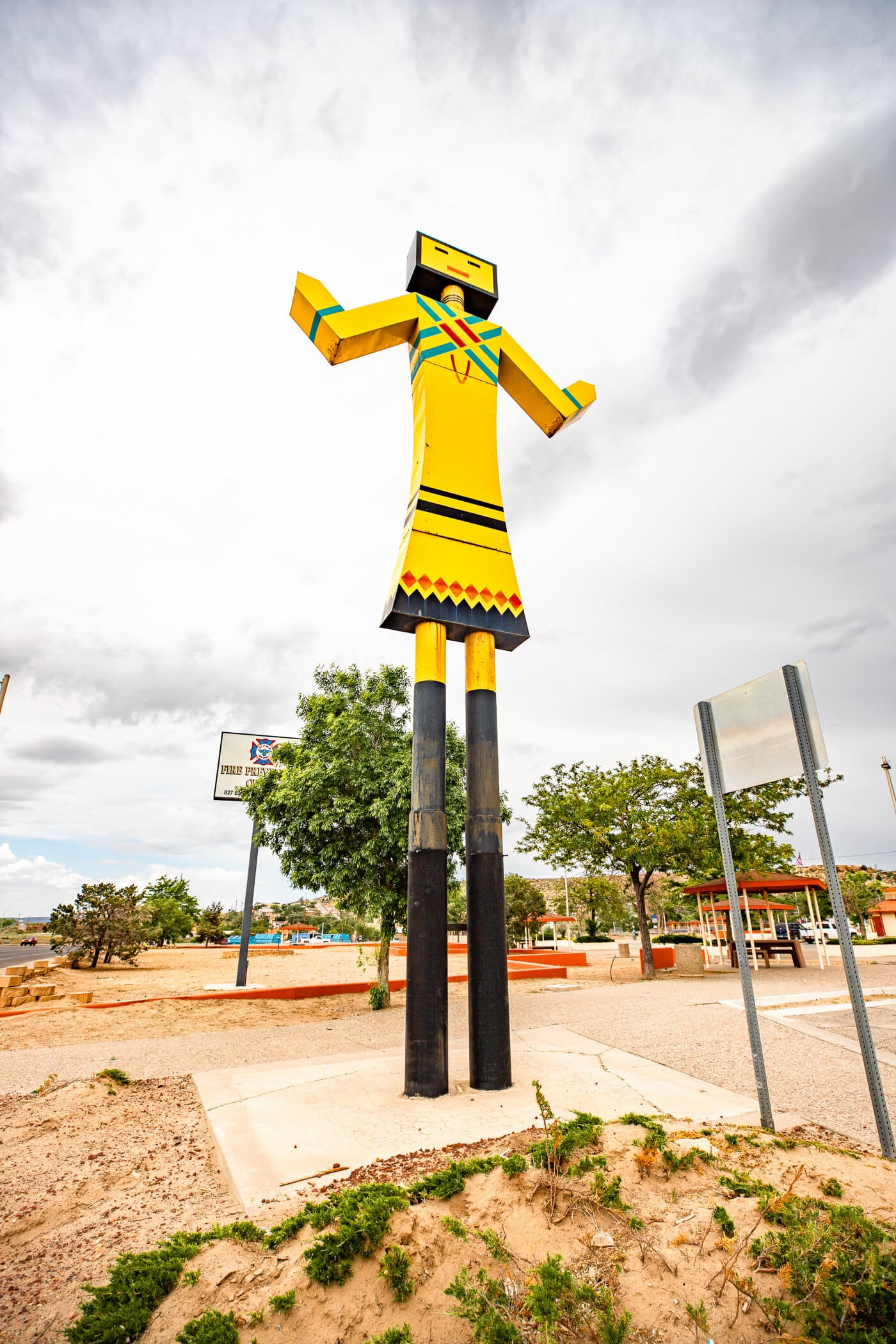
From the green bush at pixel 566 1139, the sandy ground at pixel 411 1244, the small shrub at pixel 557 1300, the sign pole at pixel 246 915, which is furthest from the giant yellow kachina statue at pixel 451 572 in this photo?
the sign pole at pixel 246 915

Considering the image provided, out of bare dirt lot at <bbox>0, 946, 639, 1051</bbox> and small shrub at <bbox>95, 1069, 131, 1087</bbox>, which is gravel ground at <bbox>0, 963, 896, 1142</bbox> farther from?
bare dirt lot at <bbox>0, 946, 639, 1051</bbox>

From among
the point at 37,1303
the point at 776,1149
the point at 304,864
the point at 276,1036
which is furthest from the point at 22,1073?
the point at 776,1149

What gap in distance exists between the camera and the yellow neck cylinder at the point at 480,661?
671 centimetres

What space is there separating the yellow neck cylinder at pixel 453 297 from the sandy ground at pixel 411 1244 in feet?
27.1

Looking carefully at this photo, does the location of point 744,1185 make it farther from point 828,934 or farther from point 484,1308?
point 828,934

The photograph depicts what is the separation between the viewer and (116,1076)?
661 centimetres

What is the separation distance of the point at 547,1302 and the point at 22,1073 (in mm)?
7504

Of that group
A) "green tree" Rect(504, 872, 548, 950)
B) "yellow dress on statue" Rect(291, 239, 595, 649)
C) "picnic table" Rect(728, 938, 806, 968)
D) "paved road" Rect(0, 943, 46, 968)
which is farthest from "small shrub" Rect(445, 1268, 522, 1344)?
"green tree" Rect(504, 872, 548, 950)

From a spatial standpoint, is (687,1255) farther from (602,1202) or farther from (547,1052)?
(547,1052)

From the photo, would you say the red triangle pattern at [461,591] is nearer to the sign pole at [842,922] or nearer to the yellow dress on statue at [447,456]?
the yellow dress on statue at [447,456]

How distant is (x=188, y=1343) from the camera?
7.86 ft

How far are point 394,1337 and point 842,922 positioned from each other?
3200mm

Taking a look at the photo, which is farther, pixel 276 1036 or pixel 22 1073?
pixel 276 1036

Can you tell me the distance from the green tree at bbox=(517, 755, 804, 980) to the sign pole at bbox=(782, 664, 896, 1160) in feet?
40.6
